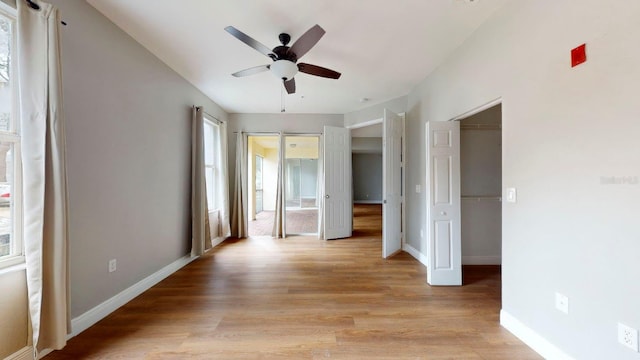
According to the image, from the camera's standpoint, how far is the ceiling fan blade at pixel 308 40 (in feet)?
6.63

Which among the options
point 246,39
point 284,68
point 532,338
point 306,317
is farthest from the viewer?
point 284,68

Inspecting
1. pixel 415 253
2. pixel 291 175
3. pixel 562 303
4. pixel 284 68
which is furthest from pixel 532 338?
pixel 291 175

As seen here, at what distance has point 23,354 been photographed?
5.39 feet

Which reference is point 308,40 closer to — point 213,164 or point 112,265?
point 112,265

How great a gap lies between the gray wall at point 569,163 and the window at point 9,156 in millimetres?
3643

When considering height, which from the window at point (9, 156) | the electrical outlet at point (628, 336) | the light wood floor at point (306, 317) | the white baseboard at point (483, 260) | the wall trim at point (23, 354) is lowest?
the light wood floor at point (306, 317)

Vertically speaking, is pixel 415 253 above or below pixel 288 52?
below

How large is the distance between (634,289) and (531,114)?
3.95 ft

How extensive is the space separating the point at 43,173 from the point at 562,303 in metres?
3.53

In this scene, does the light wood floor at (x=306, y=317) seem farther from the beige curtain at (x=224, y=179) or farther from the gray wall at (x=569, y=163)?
the beige curtain at (x=224, y=179)

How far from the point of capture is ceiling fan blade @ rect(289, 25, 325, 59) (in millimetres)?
2020

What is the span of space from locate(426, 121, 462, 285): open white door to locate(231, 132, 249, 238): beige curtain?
3.77 m

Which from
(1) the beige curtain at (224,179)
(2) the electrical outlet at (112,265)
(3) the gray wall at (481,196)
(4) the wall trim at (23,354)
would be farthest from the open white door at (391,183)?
(4) the wall trim at (23,354)

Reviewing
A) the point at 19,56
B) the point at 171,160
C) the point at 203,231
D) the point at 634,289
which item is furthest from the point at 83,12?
the point at 634,289
